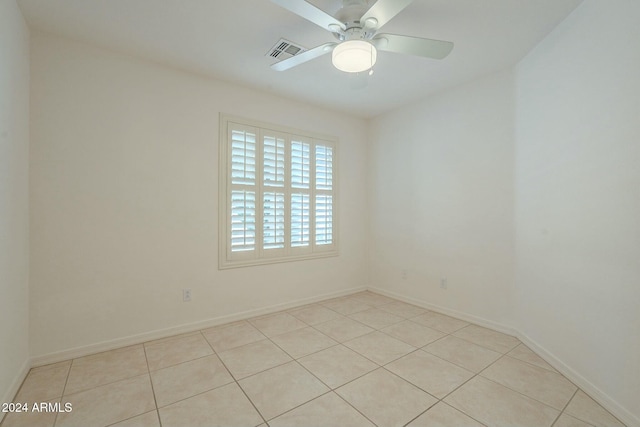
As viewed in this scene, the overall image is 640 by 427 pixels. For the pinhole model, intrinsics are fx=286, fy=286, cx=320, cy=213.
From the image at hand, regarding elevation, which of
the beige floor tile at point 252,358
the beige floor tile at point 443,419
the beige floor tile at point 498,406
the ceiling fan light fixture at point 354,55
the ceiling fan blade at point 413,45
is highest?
the ceiling fan blade at point 413,45

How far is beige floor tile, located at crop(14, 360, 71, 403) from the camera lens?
1.84 meters

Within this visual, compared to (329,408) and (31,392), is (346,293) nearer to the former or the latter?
(329,408)

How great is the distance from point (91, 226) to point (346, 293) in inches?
121

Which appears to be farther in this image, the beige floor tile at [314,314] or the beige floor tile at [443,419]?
the beige floor tile at [314,314]

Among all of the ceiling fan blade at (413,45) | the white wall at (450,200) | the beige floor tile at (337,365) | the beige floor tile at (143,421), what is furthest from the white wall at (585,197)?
the beige floor tile at (143,421)

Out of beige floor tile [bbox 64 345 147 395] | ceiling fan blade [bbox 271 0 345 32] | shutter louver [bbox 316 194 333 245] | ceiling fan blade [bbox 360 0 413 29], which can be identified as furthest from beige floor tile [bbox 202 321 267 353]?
ceiling fan blade [bbox 360 0 413 29]

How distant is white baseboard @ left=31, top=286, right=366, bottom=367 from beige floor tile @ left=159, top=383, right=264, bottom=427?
3.66ft

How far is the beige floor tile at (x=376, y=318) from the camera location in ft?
10.1

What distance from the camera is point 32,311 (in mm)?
2211

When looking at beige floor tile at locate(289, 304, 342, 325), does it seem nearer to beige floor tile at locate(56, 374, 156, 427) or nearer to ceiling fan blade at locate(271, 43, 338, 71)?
beige floor tile at locate(56, 374, 156, 427)

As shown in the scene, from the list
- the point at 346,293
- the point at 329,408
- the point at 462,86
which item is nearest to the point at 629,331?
the point at 329,408

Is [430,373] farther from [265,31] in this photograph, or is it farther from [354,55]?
[265,31]

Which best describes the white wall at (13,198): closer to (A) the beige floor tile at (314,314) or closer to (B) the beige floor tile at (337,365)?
(B) the beige floor tile at (337,365)

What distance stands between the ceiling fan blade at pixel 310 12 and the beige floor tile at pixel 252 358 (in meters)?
2.38
